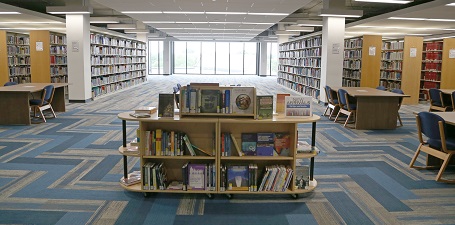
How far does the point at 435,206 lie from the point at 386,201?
48 centimetres

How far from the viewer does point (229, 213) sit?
390cm

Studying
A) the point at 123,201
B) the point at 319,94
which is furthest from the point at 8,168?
the point at 319,94

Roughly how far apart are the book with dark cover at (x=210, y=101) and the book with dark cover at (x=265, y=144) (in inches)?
22.4

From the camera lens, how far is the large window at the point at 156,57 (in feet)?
106

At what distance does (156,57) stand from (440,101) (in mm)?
25790

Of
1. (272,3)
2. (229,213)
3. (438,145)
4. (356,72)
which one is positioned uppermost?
(272,3)

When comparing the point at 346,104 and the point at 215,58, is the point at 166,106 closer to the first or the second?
the point at 346,104

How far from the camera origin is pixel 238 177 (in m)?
4.24

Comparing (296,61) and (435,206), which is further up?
(296,61)

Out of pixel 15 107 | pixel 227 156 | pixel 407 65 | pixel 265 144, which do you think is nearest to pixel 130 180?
pixel 227 156

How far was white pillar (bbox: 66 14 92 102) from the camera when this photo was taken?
1241cm

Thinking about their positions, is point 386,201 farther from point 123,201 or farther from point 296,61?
point 296,61

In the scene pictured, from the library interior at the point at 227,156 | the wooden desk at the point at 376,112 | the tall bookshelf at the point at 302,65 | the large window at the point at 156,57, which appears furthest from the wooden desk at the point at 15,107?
the large window at the point at 156,57

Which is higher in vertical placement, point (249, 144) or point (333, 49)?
point (333, 49)
